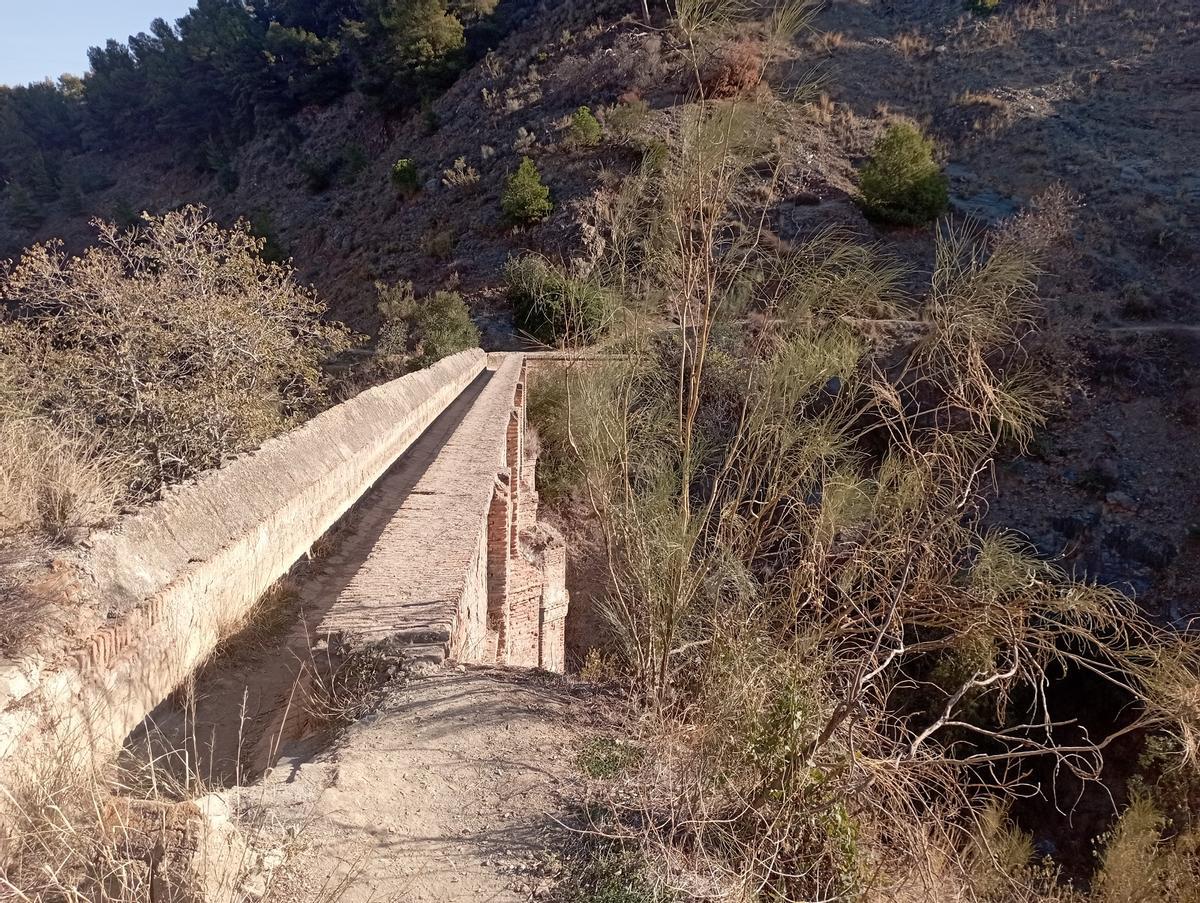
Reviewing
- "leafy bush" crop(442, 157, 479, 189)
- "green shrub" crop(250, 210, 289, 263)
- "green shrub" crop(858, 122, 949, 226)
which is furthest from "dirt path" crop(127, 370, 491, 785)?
"green shrub" crop(250, 210, 289, 263)

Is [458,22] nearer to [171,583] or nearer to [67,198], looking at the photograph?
[67,198]

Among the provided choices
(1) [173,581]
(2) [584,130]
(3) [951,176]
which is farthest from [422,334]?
(3) [951,176]

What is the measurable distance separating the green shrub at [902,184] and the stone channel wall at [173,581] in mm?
18276

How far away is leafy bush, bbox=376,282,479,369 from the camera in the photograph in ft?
52.4

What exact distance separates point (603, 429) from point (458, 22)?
112ft

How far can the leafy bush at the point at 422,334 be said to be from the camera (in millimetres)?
15969

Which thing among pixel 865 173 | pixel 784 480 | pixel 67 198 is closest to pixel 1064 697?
pixel 784 480

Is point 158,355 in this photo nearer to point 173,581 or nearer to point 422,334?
point 173,581

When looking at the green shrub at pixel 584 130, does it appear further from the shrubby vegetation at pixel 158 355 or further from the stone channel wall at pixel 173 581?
the stone channel wall at pixel 173 581

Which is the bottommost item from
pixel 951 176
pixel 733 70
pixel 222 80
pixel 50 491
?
pixel 50 491

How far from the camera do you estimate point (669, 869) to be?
2.32 m

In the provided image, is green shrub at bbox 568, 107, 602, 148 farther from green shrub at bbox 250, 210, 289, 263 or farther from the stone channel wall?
the stone channel wall

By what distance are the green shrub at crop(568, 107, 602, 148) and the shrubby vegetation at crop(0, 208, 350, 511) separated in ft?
57.4

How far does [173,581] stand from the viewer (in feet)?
9.33
